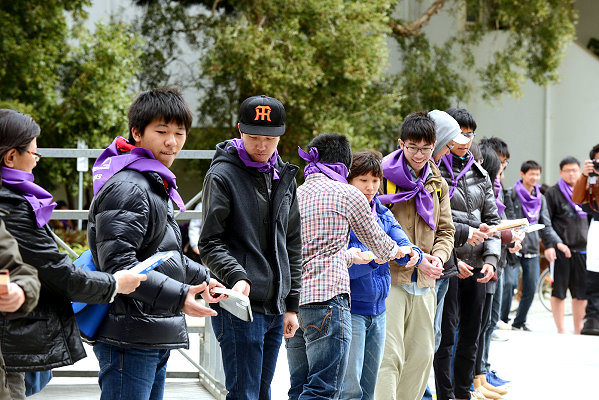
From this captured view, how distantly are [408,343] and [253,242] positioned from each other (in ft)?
5.34

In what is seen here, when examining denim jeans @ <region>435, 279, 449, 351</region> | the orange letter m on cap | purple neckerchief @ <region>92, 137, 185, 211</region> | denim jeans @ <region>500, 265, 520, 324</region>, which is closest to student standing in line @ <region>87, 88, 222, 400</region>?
purple neckerchief @ <region>92, 137, 185, 211</region>

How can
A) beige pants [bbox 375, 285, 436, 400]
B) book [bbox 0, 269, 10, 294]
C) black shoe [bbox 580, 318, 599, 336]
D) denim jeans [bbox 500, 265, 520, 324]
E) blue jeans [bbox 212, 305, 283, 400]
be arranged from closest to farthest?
1. book [bbox 0, 269, 10, 294]
2. blue jeans [bbox 212, 305, 283, 400]
3. beige pants [bbox 375, 285, 436, 400]
4. denim jeans [bbox 500, 265, 520, 324]
5. black shoe [bbox 580, 318, 599, 336]

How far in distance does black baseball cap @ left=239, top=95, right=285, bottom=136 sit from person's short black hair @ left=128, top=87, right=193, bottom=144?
47 cm

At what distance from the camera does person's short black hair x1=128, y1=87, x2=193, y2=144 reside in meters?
3.38

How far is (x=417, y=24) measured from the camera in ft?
54.1

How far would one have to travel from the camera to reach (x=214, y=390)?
6273 millimetres

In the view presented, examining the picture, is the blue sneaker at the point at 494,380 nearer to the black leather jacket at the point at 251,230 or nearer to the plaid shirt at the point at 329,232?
the plaid shirt at the point at 329,232

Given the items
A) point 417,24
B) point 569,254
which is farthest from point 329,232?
point 417,24

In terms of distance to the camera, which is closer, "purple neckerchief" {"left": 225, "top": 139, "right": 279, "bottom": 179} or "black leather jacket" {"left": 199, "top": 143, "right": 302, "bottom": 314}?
"black leather jacket" {"left": 199, "top": 143, "right": 302, "bottom": 314}

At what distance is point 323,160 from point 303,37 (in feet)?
29.6

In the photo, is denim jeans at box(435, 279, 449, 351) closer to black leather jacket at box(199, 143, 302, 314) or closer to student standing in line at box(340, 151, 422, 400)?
student standing in line at box(340, 151, 422, 400)

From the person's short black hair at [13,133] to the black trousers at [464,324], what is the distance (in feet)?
10.7

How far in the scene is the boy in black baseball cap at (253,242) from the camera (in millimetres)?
3773

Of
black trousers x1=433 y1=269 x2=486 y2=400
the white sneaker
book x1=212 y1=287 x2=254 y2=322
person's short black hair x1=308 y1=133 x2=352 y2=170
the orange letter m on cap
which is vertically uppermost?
the orange letter m on cap
